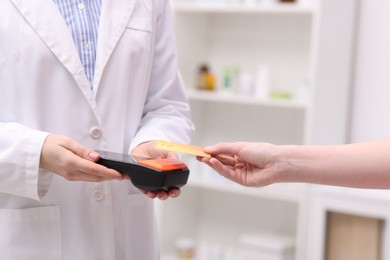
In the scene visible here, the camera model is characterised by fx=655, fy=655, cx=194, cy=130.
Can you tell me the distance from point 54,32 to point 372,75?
1985 millimetres

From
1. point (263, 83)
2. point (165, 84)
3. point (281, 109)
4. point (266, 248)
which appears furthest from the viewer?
point (281, 109)

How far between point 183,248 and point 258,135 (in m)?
0.69

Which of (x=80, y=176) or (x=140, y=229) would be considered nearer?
(x=80, y=176)

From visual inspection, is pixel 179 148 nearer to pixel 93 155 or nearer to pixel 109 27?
pixel 93 155

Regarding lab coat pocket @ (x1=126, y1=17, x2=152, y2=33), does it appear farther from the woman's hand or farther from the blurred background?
the blurred background

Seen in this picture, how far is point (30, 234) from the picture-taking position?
1.41m

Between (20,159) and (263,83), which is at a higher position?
(263,83)

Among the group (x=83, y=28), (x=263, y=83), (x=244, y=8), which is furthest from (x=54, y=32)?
(x=263, y=83)

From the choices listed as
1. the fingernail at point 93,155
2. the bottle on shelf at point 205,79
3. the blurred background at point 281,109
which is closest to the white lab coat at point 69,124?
the fingernail at point 93,155

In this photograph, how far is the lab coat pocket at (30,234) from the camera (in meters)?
1.39

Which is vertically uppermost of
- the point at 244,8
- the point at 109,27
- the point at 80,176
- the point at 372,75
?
the point at 244,8

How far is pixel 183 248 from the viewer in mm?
3246

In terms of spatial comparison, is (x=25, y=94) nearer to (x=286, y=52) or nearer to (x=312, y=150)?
(x=312, y=150)

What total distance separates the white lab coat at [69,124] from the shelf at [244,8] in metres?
1.45
